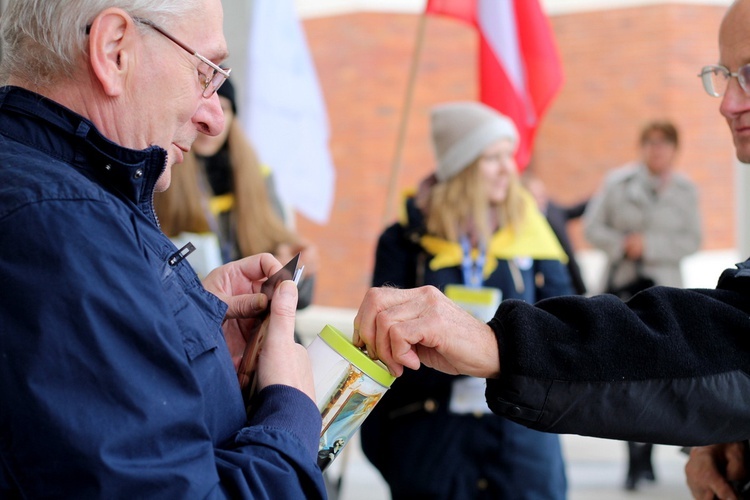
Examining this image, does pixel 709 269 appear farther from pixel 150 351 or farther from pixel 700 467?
pixel 150 351

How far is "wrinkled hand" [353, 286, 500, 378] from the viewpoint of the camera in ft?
6.11

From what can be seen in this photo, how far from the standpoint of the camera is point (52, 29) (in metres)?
1.47

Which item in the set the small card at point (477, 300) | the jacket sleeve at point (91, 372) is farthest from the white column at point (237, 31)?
the jacket sleeve at point (91, 372)

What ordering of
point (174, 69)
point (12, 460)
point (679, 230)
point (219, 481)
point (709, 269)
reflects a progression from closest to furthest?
point (12, 460) < point (219, 481) < point (174, 69) < point (679, 230) < point (709, 269)

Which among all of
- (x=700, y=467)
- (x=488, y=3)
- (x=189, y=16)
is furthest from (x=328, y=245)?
(x=189, y=16)

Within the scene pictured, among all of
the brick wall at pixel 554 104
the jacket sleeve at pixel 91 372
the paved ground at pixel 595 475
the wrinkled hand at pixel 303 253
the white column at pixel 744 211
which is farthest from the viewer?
the brick wall at pixel 554 104

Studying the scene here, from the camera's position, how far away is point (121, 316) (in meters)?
1.30

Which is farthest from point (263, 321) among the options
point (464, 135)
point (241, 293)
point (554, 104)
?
point (554, 104)

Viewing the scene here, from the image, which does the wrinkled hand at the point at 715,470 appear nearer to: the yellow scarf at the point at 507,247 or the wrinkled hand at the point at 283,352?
the wrinkled hand at the point at 283,352

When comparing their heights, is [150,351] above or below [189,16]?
below

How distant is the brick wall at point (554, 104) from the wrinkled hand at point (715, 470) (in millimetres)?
6667

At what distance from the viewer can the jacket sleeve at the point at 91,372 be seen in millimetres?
1251

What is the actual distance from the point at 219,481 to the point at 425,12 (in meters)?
3.67

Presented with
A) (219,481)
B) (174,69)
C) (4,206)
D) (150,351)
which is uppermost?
(174,69)
